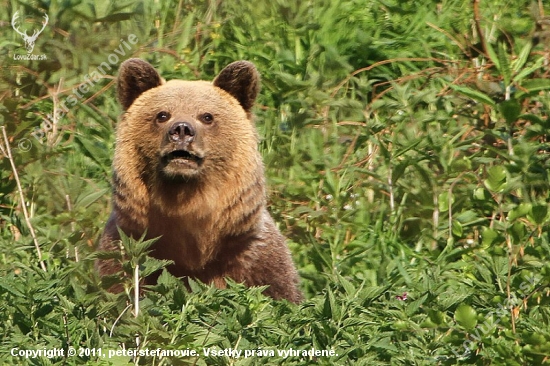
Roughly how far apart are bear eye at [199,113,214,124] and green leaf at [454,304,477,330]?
2.56 meters

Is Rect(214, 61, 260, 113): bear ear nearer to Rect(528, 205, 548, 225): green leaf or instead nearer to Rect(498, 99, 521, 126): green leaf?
Rect(498, 99, 521, 126): green leaf

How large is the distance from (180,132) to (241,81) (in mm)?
840

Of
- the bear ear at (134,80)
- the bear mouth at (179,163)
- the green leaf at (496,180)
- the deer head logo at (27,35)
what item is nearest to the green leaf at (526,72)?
the green leaf at (496,180)

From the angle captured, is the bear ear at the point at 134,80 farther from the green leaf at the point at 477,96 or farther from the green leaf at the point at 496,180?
the green leaf at the point at 477,96

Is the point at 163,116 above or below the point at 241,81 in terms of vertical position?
below

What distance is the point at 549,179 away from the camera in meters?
7.68

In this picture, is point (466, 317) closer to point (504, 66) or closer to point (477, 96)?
point (477, 96)

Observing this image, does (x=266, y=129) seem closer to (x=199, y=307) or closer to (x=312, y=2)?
(x=312, y=2)

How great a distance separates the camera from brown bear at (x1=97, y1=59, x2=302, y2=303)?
692 centimetres

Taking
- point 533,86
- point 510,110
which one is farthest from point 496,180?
point 533,86

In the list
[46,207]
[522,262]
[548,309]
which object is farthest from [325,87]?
[548,309]

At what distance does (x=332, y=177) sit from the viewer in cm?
819

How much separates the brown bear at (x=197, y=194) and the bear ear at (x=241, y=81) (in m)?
0.20

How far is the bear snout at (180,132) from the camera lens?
6723 millimetres
